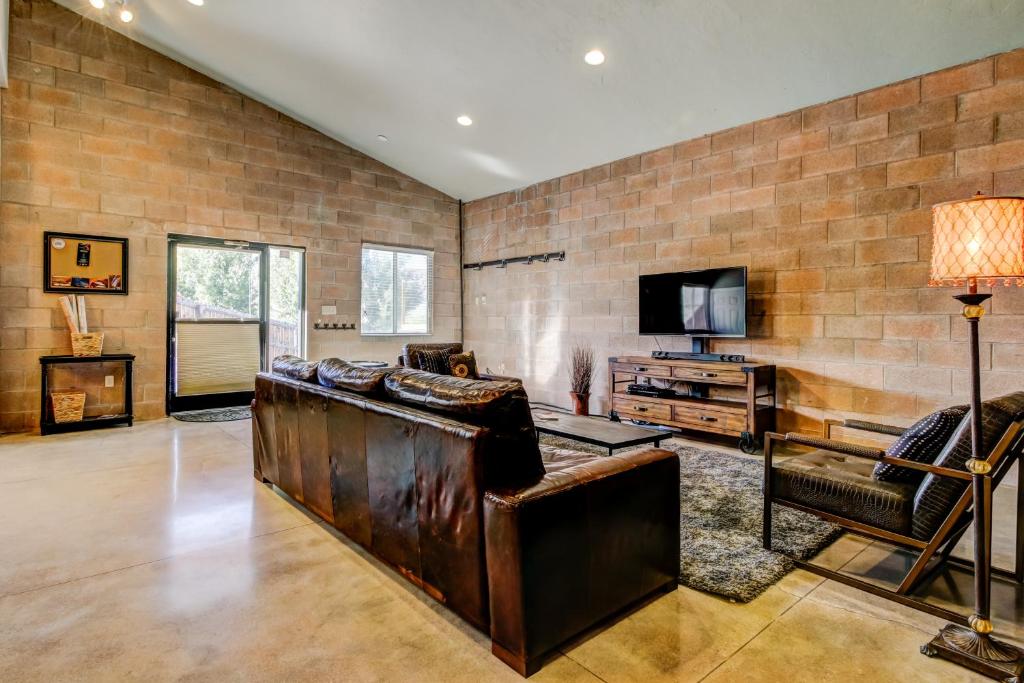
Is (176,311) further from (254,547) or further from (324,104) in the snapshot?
(254,547)

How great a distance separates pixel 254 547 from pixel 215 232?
15.8 feet

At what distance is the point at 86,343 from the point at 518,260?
4.85m

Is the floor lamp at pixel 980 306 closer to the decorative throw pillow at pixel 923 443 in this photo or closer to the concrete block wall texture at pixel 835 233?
the decorative throw pillow at pixel 923 443

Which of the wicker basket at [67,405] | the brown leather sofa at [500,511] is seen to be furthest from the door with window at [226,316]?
the brown leather sofa at [500,511]

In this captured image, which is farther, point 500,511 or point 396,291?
point 396,291

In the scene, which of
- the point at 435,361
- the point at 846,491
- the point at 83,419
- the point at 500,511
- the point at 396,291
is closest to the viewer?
the point at 500,511

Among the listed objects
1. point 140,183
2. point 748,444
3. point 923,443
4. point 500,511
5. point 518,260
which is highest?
point 140,183

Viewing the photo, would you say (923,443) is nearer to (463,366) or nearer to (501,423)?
(501,423)

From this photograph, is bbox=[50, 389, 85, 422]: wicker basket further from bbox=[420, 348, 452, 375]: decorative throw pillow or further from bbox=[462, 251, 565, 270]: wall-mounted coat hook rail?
bbox=[462, 251, 565, 270]: wall-mounted coat hook rail

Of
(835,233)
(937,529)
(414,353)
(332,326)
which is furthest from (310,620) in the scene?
(332,326)

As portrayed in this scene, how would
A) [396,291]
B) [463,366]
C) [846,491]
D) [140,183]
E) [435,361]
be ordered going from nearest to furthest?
[846,491], [463,366], [435,361], [140,183], [396,291]

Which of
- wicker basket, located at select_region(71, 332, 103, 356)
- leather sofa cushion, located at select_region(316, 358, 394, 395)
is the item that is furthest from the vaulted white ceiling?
wicker basket, located at select_region(71, 332, 103, 356)

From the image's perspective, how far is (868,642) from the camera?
1798 millimetres

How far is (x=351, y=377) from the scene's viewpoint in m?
Result: 2.54
